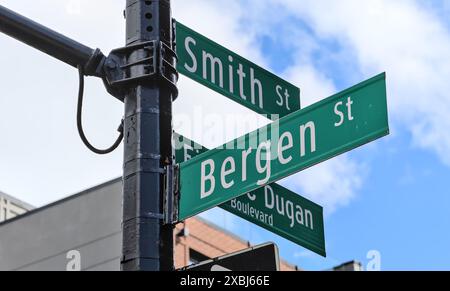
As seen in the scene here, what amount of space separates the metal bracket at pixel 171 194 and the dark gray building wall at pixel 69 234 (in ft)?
82.3

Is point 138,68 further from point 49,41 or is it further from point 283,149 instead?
point 283,149

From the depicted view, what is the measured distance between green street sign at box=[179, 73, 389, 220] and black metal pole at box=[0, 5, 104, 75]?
0.89 m

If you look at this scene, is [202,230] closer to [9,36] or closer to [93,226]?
[93,226]

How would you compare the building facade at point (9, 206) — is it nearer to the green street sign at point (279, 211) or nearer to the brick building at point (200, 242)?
the brick building at point (200, 242)

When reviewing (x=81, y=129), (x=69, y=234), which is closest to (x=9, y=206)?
(x=69, y=234)

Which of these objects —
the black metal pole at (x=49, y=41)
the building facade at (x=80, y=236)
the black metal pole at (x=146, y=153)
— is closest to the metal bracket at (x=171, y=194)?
the black metal pole at (x=146, y=153)

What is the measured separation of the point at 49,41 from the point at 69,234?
2698cm

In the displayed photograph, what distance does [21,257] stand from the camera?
34.6m

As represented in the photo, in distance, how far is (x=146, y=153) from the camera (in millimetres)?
6641

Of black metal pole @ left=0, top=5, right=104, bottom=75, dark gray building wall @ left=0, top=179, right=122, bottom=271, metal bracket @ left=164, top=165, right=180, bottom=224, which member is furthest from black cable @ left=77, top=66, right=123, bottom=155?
dark gray building wall @ left=0, top=179, right=122, bottom=271

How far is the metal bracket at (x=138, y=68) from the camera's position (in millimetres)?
6797

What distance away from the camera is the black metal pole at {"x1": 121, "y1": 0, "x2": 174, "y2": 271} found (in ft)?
21.0
